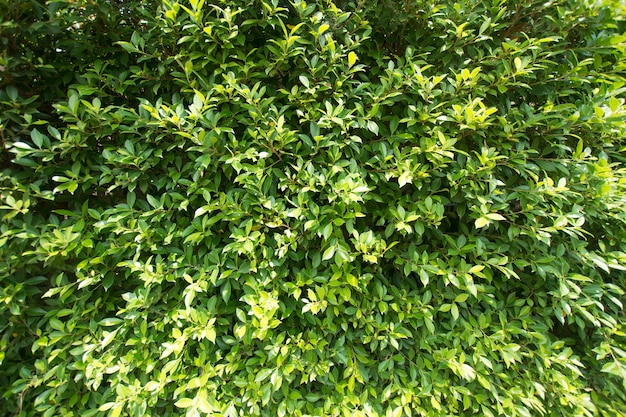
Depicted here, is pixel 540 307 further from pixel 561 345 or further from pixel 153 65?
pixel 153 65

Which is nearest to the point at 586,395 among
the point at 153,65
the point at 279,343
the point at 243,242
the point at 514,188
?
the point at 514,188

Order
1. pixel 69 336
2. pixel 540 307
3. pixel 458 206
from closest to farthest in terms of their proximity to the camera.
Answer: pixel 69 336 < pixel 458 206 < pixel 540 307

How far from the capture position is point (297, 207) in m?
1.69

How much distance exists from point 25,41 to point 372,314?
2.52 m

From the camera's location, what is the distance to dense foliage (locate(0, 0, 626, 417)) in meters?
1.69

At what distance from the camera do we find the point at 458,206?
1.92 meters

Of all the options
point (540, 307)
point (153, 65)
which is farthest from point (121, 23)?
point (540, 307)

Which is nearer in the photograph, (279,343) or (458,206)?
(279,343)

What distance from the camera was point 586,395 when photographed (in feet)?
6.29

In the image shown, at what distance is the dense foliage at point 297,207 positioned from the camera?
1.69m

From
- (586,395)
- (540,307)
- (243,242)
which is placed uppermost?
(243,242)

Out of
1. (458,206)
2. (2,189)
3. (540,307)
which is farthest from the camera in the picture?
(540,307)

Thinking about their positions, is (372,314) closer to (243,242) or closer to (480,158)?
(243,242)

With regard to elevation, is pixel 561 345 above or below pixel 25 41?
below
